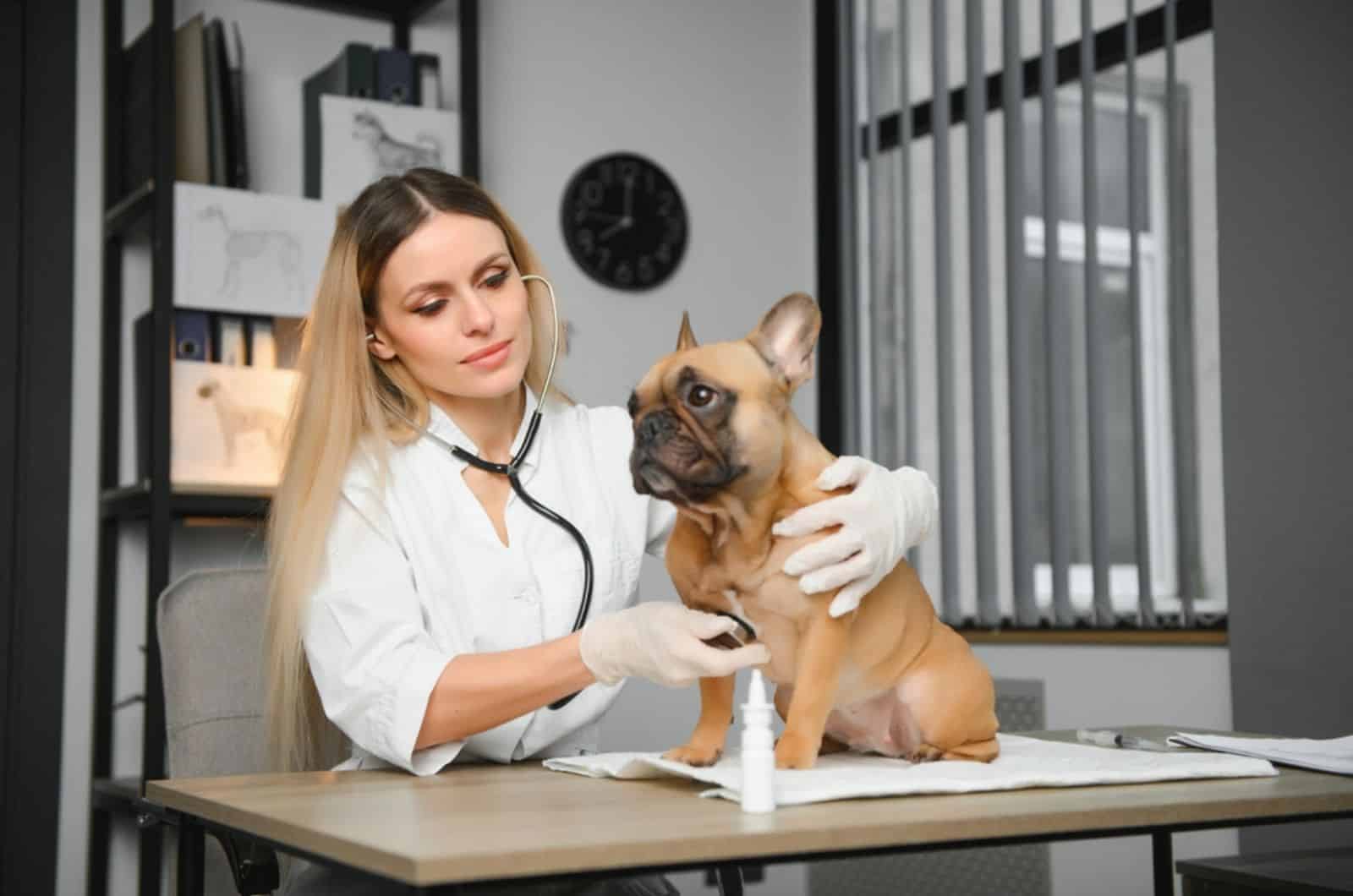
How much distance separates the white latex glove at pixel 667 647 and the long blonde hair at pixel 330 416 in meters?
0.36

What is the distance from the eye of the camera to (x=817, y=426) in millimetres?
3988

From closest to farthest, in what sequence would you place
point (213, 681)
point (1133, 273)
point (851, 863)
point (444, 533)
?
1. point (444, 533)
2. point (213, 681)
3. point (1133, 273)
4. point (851, 863)

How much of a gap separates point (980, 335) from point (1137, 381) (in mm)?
471

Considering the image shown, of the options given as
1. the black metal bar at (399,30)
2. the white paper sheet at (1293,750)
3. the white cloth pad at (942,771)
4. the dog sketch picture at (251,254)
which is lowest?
the white paper sheet at (1293,750)

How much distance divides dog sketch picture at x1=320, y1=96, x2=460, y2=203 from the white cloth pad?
1.88 metres

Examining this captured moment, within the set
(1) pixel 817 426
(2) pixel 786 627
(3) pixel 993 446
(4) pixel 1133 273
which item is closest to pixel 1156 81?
(4) pixel 1133 273

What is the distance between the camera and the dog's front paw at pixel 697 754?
4.08 feet

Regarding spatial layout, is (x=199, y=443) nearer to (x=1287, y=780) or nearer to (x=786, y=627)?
(x=786, y=627)

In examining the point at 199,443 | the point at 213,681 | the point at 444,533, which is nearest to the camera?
the point at 444,533

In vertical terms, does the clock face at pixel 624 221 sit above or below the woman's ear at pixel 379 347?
above

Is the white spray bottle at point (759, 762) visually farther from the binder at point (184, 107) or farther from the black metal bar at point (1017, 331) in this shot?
the black metal bar at point (1017, 331)

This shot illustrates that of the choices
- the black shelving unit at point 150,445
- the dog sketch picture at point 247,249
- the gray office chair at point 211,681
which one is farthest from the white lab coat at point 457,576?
the dog sketch picture at point 247,249

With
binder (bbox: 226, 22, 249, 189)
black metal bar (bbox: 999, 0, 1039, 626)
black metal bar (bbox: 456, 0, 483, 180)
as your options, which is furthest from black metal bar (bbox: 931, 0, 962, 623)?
binder (bbox: 226, 22, 249, 189)

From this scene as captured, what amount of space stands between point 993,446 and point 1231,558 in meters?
0.77
